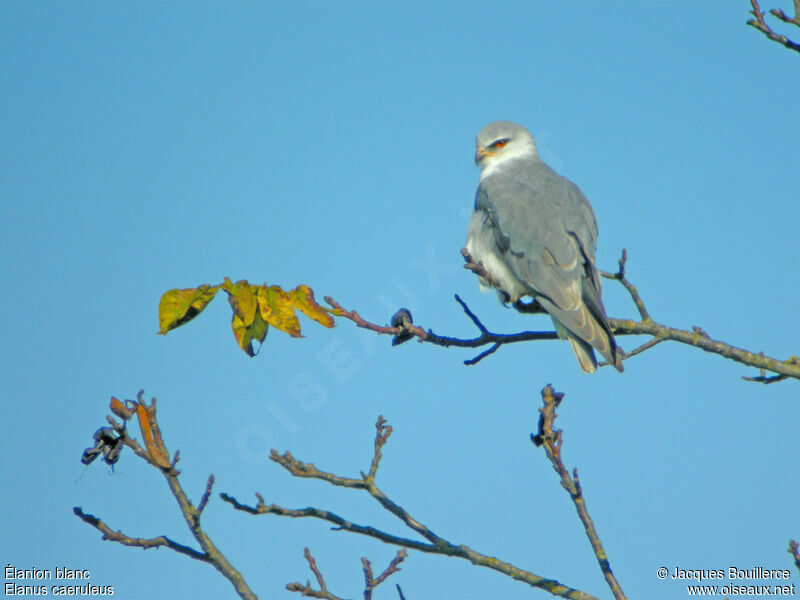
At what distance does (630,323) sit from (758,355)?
74 centimetres

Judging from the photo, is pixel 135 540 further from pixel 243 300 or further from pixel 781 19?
pixel 781 19

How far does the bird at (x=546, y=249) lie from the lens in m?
4.89

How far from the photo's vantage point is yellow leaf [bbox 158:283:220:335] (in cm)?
349

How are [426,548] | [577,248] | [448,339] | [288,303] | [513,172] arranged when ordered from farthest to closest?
[513,172], [577,248], [448,339], [288,303], [426,548]

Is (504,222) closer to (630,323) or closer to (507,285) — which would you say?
(507,285)

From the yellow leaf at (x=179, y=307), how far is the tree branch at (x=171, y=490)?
0.56 metres

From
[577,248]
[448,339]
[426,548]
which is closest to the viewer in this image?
[426,548]

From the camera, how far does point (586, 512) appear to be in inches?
119

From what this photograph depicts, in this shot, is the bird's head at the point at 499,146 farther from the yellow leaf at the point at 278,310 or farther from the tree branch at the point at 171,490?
the tree branch at the point at 171,490

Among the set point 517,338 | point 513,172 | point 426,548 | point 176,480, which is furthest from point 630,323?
point 176,480

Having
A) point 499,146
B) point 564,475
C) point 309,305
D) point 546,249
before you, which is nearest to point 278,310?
point 309,305

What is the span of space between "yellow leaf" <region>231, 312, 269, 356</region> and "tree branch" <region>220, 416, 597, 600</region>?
1.88 feet

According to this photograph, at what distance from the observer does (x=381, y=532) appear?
3203mm

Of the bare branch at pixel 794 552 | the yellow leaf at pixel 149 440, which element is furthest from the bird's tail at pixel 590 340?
the yellow leaf at pixel 149 440
